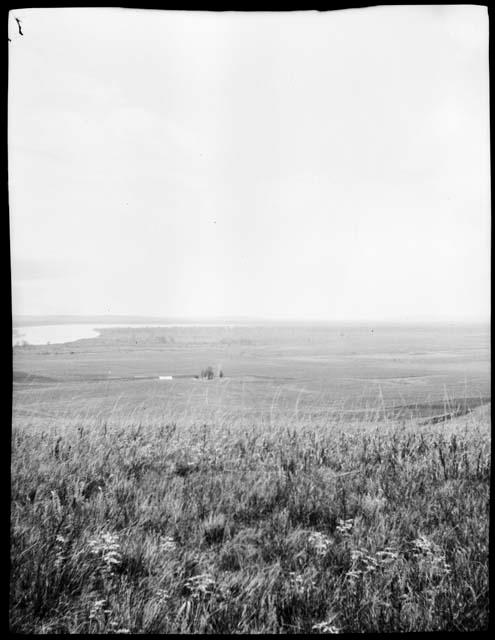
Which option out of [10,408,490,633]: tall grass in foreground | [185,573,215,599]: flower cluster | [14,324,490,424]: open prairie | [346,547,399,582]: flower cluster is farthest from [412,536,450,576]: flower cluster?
[185,573,215,599]: flower cluster

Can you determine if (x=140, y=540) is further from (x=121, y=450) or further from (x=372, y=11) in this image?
(x=372, y=11)

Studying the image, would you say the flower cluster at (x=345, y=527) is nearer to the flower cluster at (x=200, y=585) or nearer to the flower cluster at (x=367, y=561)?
the flower cluster at (x=367, y=561)

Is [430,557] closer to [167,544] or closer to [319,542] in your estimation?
[319,542]

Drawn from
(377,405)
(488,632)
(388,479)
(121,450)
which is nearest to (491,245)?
(377,405)

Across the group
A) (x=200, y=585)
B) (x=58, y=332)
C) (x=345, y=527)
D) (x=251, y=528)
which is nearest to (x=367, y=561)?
(x=345, y=527)

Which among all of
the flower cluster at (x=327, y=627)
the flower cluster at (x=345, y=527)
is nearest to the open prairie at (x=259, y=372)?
the flower cluster at (x=345, y=527)

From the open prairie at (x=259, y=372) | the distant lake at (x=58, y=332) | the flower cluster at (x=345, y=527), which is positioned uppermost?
the distant lake at (x=58, y=332)
